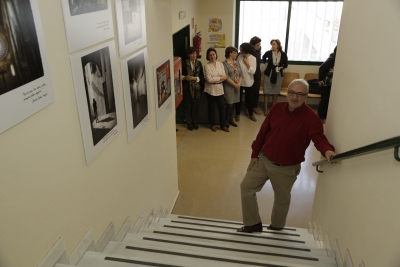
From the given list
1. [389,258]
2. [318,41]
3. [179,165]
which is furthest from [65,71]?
[318,41]

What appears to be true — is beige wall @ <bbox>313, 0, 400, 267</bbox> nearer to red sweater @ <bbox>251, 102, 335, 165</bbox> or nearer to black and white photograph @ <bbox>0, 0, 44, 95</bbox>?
red sweater @ <bbox>251, 102, 335, 165</bbox>

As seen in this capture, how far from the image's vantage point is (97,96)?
257 centimetres

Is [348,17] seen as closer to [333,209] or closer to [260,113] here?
[333,209]

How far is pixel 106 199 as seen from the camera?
293 cm

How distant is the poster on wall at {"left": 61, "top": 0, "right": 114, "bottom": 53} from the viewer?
7.04ft

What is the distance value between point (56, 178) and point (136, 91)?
1333 millimetres

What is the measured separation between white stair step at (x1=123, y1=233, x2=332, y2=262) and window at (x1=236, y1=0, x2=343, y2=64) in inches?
265

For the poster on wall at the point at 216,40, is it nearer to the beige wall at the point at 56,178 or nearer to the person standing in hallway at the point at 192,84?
the person standing in hallway at the point at 192,84

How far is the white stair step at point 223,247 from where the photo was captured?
330 centimetres

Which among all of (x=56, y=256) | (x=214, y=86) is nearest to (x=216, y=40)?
(x=214, y=86)

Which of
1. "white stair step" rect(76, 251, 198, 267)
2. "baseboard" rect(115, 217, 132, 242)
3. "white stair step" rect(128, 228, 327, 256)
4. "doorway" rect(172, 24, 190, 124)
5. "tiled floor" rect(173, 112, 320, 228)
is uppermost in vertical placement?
"doorway" rect(172, 24, 190, 124)

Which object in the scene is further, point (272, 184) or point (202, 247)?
point (272, 184)

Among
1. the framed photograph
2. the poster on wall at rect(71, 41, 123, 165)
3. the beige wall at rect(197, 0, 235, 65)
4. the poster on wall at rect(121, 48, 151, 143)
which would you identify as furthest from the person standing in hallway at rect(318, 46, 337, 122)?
the poster on wall at rect(71, 41, 123, 165)

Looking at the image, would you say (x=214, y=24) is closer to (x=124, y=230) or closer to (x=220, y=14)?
(x=220, y=14)
